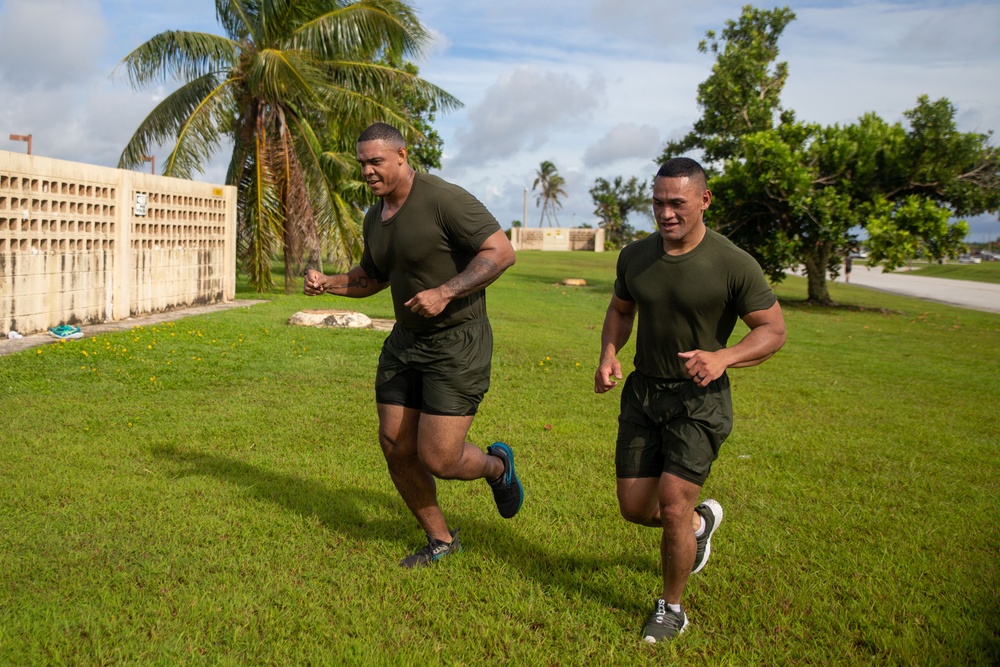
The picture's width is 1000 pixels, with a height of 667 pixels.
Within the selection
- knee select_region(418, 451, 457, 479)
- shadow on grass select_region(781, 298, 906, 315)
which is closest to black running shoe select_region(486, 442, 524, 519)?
knee select_region(418, 451, 457, 479)

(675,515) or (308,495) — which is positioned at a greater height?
(675,515)

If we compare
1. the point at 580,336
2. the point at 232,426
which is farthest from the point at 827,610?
the point at 580,336

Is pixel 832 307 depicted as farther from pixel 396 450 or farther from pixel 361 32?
pixel 396 450

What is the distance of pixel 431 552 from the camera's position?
4.60m

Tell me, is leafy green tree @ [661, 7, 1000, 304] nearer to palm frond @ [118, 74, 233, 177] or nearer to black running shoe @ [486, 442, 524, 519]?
palm frond @ [118, 74, 233, 177]

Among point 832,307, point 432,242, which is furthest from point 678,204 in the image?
point 832,307

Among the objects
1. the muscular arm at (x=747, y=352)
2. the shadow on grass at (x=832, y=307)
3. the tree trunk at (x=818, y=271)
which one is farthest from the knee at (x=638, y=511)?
the shadow on grass at (x=832, y=307)

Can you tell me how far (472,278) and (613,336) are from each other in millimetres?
710

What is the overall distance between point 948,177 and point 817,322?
4.84 meters

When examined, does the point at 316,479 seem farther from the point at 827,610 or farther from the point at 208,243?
the point at 208,243

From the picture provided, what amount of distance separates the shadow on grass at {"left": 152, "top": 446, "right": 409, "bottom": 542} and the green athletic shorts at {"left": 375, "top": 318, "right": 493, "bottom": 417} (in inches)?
35.3

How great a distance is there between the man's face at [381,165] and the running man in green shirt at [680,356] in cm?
118

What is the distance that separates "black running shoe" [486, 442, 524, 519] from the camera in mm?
4906

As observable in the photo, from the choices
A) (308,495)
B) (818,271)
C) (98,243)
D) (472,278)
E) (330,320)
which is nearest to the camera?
(472,278)
